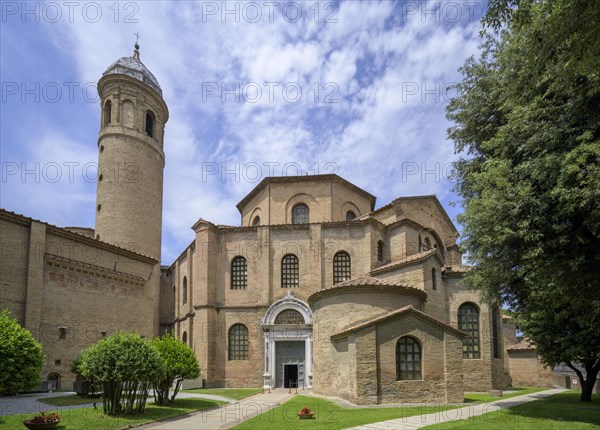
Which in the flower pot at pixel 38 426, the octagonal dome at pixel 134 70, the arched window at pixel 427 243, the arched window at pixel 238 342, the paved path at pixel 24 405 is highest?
the octagonal dome at pixel 134 70

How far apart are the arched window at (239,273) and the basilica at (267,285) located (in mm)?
73

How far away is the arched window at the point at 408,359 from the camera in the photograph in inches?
789

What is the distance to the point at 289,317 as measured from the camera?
99.5 feet

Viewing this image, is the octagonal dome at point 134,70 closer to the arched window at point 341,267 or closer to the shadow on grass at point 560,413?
the arched window at point 341,267

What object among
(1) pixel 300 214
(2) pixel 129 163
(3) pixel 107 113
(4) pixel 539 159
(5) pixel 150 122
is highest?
(3) pixel 107 113

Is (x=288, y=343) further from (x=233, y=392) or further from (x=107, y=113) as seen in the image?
(x=107, y=113)

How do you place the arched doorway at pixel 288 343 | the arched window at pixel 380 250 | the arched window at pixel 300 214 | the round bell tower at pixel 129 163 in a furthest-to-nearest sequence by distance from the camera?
the arched window at pixel 300 214 → the round bell tower at pixel 129 163 → the arched window at pixel 380 250 → the arched doorway at pixel 288 343

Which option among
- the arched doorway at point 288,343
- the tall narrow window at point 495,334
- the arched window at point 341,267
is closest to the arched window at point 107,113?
the arched doorway at point 288,343

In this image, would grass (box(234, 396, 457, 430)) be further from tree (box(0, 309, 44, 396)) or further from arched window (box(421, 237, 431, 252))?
arched window (box(421, 237, 431, 252))

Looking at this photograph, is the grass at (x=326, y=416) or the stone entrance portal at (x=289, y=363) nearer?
the grass at (x=326, y=416)

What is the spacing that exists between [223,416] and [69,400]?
270 inches

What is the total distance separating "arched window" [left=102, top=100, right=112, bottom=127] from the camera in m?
36.6

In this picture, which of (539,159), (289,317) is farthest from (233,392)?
(539,159)

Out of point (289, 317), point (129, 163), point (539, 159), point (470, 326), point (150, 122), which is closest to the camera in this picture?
point (539, 159)
